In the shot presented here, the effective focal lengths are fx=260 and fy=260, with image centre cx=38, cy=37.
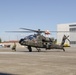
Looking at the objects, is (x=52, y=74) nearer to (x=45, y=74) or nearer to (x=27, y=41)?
(x=45, y=74)

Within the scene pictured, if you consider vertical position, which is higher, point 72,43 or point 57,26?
point 57,26

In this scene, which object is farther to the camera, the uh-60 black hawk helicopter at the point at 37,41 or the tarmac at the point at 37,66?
the uh-60 black hawk helicopter at the point at 37,41

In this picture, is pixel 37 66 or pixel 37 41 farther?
pixel 37 41

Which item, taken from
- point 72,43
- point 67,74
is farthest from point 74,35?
point 67,74

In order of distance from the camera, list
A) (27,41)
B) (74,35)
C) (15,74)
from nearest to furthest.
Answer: (15,74), (27,41), (74,35)

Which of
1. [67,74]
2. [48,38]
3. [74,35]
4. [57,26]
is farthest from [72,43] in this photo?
[67,74]

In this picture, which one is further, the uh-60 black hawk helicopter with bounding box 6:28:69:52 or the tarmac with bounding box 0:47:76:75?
the uh-60 black hawk helicopter with bounding box 6:28:69:52

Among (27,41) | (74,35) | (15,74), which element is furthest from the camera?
(74,35)

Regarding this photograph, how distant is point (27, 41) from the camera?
145ft

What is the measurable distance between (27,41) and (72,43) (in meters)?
94.0

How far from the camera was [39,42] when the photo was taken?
45.2 meters

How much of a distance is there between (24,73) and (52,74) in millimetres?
1471

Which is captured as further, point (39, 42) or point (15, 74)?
point (39, 42)

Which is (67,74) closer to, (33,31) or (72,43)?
(33,31)
